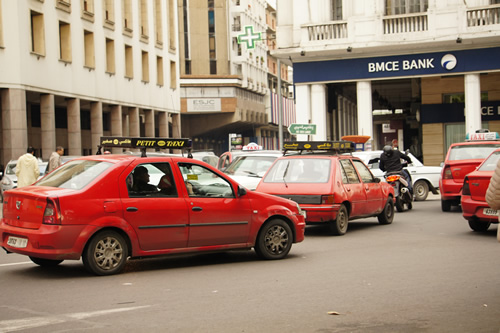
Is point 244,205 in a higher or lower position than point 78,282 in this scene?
higher

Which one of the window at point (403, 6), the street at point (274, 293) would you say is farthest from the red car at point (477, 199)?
the window at point (403, 6)

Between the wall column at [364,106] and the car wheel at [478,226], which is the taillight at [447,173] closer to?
the car wheel at [478,226]

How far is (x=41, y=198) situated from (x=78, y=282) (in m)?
1.08

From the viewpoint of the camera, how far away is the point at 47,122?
126 feet

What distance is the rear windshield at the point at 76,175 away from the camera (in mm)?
Answer: 9492

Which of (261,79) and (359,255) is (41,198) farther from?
(261,79)

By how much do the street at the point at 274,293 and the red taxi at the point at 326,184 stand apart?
1.46 meters

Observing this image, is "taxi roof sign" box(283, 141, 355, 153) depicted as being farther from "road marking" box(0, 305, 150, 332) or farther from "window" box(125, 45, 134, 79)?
"window" box(125, 45, 134, 79)

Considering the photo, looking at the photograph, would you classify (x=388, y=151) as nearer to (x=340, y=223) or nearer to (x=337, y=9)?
(x=340, y=223)

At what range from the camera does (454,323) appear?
22.1 feet

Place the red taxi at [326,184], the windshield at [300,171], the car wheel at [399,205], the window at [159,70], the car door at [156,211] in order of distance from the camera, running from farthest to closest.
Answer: the window at [159,70] → the car wheel at [399,205] → the windshield at [300,171] → the red taxi at [326,184] → the car door at [156,211]

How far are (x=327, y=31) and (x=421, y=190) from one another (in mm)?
10518

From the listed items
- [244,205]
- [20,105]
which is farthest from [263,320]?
[20,105]

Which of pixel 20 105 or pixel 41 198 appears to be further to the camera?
pixel 20 105
